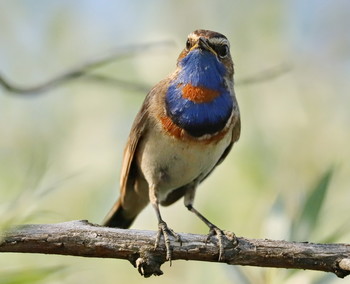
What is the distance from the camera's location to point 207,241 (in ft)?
11.7

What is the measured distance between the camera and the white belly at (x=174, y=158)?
15.4 feet

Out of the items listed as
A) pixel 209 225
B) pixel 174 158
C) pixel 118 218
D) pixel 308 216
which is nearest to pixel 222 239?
pixel 308 216

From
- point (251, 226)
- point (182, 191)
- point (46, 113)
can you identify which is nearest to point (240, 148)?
point (182, 191)

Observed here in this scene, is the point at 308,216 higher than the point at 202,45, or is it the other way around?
the point at 202,45

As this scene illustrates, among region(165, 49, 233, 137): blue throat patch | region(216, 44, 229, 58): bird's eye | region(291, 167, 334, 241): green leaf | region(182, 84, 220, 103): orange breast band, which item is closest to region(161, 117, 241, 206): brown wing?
region(165, 49, 233, 137): blue throat patch

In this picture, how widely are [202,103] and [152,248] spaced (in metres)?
1.60

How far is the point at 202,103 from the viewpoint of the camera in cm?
484

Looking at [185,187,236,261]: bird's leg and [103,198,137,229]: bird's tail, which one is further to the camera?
[103,198,137,229]: bird's tail

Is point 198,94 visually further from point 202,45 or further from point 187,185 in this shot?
point 187,185

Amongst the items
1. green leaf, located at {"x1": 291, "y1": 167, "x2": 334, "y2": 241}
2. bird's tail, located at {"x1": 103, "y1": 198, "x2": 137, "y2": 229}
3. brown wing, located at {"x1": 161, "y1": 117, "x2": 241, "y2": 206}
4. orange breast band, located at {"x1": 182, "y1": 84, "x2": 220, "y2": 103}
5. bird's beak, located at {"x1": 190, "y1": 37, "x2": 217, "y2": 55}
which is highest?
bird's beak, located at {"x1": 190, "y1": 37, "x2": 217, "y2": 55}

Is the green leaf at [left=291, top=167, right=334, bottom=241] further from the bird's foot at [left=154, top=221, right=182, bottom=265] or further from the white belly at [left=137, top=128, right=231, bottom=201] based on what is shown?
the white belly at [left=137, top=128, right=231, bottom=201]

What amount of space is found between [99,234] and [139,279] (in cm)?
181

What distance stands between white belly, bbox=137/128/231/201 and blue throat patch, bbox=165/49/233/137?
11 centimetres

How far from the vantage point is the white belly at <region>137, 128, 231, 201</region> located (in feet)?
15.4
